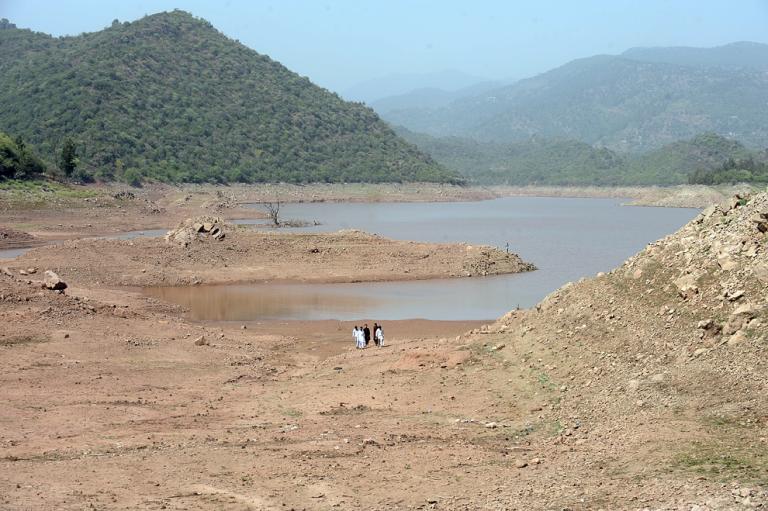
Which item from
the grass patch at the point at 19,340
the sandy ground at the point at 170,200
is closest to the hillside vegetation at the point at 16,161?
the sandy ground at the point at 170,200

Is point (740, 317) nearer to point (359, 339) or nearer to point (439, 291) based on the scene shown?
point (359, 339)

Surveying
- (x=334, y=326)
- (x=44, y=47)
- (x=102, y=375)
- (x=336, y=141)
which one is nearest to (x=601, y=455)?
(x=102, y=375)

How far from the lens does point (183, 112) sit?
117750mm

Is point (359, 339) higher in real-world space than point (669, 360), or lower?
lower

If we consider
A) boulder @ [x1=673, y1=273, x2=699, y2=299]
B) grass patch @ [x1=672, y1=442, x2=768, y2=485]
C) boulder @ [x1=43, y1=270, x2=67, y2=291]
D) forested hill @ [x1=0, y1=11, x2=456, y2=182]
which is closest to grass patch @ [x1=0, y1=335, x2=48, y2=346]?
boulder @ [x1=43, y1=270, x2=67, y2=291]

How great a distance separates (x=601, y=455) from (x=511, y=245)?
42536 mm

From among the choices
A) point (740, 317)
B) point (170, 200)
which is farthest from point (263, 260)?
point (170, 200)

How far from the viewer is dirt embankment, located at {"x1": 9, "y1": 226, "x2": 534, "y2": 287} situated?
3603 centimetres

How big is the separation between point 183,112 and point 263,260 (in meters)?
83.3

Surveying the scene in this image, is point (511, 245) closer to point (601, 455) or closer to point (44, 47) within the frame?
point (601, 455)

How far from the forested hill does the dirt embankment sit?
52819 mm

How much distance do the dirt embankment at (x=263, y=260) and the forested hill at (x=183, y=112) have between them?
52819 millimetres

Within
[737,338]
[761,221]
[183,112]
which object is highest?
[183,112]

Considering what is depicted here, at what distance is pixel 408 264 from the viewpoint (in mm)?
38656
